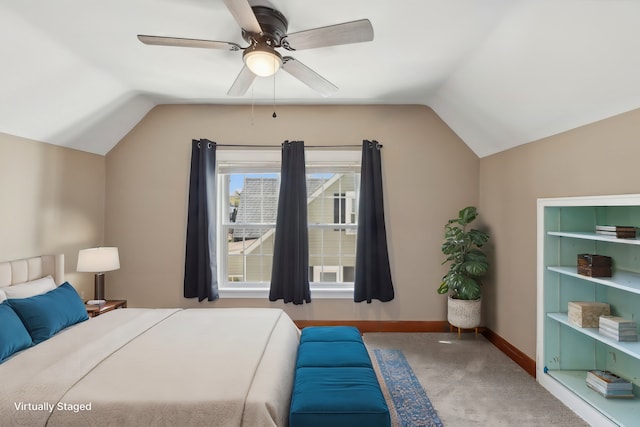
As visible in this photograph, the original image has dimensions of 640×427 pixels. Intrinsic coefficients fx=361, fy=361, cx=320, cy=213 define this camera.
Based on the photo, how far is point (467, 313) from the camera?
388 centimetres

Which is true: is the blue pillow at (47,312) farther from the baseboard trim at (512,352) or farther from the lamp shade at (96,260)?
the baseboard trim at (512,352)

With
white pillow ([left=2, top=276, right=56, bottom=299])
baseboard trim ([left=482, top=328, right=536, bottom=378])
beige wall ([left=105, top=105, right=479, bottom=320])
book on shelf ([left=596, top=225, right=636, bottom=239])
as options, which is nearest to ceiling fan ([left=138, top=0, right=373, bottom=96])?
beige wall ([left=105, top=105, right=479, bottom=320])

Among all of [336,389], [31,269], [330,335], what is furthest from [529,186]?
[31,269]

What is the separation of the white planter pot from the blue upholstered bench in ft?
5.73

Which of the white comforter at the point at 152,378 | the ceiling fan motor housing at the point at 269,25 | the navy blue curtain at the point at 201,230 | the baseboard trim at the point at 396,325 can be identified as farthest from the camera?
the baseboard trim at the point at 396,325

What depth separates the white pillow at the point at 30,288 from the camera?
282 centimetres

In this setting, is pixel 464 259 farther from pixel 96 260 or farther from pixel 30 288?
pixel 30 288

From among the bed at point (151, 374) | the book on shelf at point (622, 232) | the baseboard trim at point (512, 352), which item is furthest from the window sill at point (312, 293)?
the book on shelf at point (622, 232)

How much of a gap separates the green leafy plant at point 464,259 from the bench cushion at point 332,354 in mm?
1709

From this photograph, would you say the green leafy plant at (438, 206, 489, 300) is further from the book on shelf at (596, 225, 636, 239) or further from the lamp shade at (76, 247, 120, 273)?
the lamp shade at (76, 247, 120, 273)

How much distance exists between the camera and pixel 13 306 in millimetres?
2602

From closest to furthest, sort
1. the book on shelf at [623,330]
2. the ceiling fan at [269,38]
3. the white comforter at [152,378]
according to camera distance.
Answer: the white comforter at [152,378]
the ceiling fan at [269,38]
the book on shelf at [623,330]

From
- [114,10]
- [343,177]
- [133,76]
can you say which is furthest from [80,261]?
[343,177]

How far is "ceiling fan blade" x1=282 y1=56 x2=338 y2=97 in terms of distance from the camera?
8.18 feet
